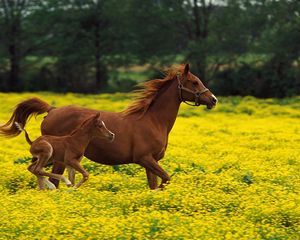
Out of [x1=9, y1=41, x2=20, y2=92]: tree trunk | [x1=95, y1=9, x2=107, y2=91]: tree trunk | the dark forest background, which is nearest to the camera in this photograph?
the dark forest background

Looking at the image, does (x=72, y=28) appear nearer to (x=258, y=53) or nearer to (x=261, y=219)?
(x=258, y=53)

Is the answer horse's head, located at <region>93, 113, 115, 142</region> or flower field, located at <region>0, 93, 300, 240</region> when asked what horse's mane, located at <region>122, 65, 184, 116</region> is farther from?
flower field, located at <region>0, 93, 300, 240</region>

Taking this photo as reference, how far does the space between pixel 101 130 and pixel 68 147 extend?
707mm

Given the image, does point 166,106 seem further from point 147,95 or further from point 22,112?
point 22,112

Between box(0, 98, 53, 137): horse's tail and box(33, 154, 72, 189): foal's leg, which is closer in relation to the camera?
box(33, 154, 72, 189): foal's leg

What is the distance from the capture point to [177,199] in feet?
39.5

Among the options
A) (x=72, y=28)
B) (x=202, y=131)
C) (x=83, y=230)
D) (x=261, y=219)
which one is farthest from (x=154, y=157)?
(x=72, y=28)

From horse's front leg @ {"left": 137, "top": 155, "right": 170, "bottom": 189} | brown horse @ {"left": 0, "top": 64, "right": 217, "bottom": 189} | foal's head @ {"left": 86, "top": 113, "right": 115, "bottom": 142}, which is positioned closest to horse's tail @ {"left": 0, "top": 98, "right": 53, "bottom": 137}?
brown horse @ {"left": 0, "top": 64, "right": 217, "bottom": 189}

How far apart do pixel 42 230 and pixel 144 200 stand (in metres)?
2.53

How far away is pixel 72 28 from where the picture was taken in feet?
171

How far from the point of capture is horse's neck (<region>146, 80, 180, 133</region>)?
1366 cm

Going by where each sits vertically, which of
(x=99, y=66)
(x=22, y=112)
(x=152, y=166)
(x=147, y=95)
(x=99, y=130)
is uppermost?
(x=147, y=95)

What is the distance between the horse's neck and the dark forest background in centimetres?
3416

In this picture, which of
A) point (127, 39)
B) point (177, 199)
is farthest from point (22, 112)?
point (127, 39)
